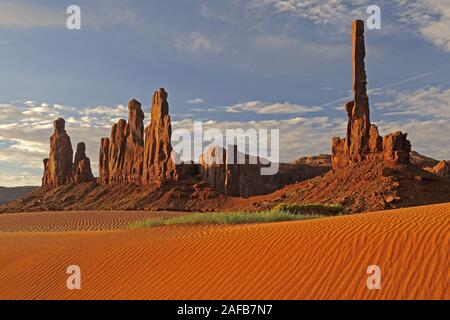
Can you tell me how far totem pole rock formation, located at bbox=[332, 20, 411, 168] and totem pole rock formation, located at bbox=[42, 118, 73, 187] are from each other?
5677cm

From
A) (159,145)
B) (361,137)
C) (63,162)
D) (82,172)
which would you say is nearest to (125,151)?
(82,172)

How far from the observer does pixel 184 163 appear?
73.9 m

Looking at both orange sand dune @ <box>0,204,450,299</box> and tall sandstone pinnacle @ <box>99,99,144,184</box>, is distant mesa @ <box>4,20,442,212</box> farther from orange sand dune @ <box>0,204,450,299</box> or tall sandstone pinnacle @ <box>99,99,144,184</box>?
orange sand dune @ <box>0,204,450,299</box>

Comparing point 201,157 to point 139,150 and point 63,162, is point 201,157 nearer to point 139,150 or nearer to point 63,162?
point 139,150

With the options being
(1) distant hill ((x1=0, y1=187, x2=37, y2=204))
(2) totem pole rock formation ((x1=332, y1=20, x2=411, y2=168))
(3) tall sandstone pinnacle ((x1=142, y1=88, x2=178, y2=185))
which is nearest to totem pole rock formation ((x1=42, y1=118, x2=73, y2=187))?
(3) tall sandstone pinnacle ((x1=142, y1=88, x2=178, y2=185))

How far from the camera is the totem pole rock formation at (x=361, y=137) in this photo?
48875 millimetres

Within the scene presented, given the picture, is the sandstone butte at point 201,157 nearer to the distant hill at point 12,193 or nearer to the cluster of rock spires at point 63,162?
the cluster of rock spires at point 63,162

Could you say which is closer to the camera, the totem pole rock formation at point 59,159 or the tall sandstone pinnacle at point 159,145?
the tall sandstone pinnacle at point 159,145

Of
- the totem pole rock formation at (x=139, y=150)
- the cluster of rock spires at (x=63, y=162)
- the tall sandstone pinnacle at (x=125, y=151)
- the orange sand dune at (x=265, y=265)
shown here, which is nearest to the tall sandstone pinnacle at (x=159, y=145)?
the totem pole rock formation at (x=139, y=150)

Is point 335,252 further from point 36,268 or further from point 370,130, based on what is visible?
point 370,130

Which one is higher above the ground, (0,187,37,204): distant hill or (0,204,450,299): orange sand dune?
(0,204,450,299): orange sand dune

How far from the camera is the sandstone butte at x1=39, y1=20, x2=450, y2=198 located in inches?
2130

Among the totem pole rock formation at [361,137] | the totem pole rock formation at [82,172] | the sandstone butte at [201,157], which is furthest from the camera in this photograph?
the totem pole rock formation at [82,172]
